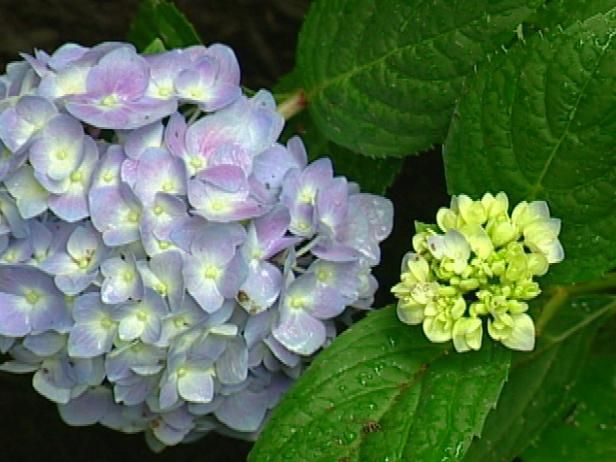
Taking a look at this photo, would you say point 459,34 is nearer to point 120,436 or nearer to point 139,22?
point 139,22

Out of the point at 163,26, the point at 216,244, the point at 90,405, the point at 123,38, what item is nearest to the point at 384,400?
the point at 216,244

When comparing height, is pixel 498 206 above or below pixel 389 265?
above

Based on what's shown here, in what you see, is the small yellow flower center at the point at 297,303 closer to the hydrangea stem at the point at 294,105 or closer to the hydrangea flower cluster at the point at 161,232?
the hydrangea flower cluster at the point at 161,232

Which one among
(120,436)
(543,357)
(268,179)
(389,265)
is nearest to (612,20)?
(268,179)

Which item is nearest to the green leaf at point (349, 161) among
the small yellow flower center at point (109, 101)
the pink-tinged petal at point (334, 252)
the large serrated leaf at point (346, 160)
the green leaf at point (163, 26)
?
the large serrated leaf at point (346, 160)

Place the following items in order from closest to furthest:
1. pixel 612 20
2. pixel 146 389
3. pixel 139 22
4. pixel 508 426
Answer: pixel 612 20
pixel 146 389
pixel 508 426
pixel 139 22
